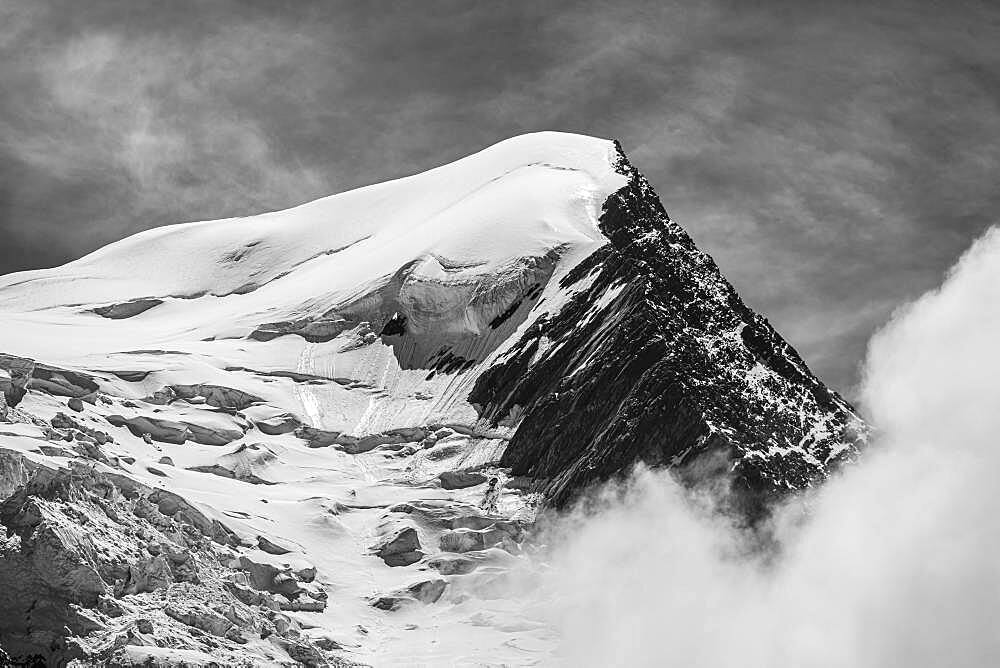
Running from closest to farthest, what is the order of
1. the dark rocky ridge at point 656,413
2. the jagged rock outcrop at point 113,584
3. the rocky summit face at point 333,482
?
the jagged rock outcrop at point 113,584 → the rocky summit face at point 333,482 → the dark rocky ridge at point 656,413

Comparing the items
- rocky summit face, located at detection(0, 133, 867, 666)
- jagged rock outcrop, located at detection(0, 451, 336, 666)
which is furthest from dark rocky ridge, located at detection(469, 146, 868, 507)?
jagged rock outcrop, located at detection(0, 451, 336, 666)

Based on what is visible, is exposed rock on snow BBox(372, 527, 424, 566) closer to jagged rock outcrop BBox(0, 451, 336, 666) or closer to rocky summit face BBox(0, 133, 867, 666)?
rocky summit face BBox(0, 133, 867, 666)

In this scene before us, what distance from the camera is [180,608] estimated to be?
→ 126312 mm

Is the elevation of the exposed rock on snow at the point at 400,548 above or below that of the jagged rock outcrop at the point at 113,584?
below

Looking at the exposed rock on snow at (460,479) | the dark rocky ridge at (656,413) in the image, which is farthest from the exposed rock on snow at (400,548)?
the dark rocky ridge at (656,413)

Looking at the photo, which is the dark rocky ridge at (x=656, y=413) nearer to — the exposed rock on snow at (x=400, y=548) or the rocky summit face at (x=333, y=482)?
the rocky summit face at (x=333, y=482)

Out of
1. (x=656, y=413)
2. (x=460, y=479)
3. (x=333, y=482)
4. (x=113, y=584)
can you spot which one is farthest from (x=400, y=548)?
(x=113, y=584)

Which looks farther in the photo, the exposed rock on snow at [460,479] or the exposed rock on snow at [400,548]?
the exposed rock on snow at [460,479]

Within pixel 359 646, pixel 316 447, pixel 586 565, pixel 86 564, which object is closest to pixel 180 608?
pixel 86 564

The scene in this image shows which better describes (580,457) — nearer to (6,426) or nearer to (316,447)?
(316,447)

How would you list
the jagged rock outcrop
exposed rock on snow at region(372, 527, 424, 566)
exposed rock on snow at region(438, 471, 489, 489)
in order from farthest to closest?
exposed rock on snow at region(438, 471, 489, 489), exposed rock on snow at region(372, 527, 424, 566), the jagged rock outcrop

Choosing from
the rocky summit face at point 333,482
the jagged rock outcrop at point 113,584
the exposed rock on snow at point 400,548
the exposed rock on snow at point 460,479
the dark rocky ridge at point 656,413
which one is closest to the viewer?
the jagged rock outcrop at point 113,584

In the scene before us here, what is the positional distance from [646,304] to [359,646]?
6746 cm

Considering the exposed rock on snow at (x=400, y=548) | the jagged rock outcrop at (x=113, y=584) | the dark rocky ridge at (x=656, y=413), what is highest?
the jagged rock outcrop at (x=113, y=584)
